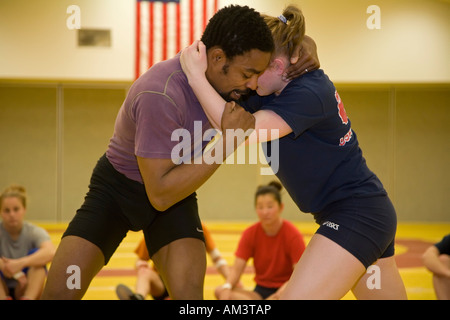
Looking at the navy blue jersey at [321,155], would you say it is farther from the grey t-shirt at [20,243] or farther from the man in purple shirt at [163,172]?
the grey t-shirt at [20,243]

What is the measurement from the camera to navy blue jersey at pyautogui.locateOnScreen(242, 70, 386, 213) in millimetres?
2248

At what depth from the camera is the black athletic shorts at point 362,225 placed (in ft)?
7.36

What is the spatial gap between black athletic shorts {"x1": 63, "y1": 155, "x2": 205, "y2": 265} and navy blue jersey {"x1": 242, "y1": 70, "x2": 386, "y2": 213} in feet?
2.13

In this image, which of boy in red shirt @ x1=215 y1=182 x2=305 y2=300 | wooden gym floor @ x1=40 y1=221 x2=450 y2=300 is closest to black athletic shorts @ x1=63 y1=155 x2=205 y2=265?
boy in red shirt @ x1=215 y1=182 x2=305 y2=300

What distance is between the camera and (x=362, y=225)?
2295 mm

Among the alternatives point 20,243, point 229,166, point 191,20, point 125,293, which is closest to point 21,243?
point 20,243

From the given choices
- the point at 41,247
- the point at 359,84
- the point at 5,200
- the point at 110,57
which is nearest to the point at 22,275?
the point at 41,247

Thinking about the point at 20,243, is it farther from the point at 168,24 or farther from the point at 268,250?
the point at 168,24

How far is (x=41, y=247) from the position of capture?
453cm

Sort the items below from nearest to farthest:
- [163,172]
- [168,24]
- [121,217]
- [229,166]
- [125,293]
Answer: [163,172] → [121,217] → [125,293] → [168,24] → [229,166]

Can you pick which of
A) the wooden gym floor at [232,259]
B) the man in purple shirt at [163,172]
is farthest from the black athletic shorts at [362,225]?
the wooden gym floor at [232,259]

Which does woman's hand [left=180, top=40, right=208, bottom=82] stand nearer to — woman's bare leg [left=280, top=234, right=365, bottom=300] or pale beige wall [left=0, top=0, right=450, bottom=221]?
woman's bare leg [left=280, top=234, right=365, bottom=300]

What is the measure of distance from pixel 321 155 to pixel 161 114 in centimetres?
72

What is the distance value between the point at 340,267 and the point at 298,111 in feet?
2.20
